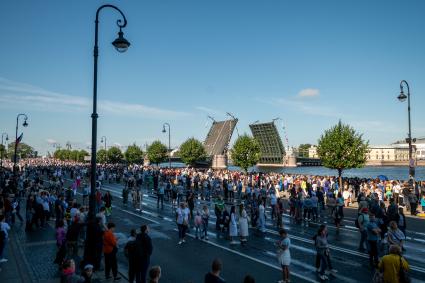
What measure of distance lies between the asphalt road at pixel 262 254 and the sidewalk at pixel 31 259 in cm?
219

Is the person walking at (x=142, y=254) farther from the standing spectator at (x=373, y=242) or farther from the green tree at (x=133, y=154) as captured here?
the green tree at (x=133, y=154)

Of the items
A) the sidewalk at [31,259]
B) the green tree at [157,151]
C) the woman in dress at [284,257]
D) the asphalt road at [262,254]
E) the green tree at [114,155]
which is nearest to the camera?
the woman in dress at [284,257]

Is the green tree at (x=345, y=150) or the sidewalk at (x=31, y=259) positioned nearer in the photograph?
the sidewalk at (x=31, y=259)

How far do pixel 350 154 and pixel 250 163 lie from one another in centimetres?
2300

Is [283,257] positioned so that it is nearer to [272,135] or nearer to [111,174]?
[111,174]

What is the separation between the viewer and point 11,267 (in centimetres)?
1192

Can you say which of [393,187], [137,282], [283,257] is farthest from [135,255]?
[393,187]

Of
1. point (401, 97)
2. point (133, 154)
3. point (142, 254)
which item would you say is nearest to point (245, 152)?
point (401, 97)

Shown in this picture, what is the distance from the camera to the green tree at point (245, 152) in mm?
59469

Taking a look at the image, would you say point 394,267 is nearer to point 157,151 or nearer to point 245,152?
point 245,152

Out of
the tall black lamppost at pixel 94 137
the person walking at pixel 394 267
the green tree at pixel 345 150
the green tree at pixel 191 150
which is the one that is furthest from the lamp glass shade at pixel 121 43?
the green tree at pixel 191 150

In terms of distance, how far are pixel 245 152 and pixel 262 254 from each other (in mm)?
46038

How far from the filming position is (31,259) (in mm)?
13000

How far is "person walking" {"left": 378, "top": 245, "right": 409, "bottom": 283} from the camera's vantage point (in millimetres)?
7512
